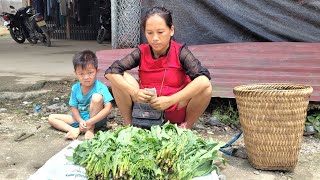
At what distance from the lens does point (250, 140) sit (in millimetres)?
2648

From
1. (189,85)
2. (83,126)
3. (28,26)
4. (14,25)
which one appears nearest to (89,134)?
(83,126)

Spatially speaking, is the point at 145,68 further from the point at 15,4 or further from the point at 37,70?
the point at 15,4

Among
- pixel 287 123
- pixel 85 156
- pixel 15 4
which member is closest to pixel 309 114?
pixel 287 123

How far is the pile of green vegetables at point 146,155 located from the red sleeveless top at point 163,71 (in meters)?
0.59

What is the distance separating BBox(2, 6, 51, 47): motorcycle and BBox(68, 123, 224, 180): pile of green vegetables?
345 inches

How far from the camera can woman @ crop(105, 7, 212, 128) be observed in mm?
2769

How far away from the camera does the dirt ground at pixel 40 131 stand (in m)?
2.70

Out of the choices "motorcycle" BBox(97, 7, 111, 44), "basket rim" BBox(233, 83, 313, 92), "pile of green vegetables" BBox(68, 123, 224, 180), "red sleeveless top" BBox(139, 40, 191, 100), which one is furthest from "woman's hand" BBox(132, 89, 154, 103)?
"motorcycle" BBox(97, 7, 111, 44)

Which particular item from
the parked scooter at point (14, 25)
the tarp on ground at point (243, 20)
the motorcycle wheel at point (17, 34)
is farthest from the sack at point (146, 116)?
the motorcycle wheel at point (17, 34)

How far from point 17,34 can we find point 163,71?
9.58 metres

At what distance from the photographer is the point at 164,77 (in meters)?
2.98

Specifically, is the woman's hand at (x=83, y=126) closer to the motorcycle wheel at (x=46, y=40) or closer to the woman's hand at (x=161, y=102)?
the woman's hand at (x=161, y=102)

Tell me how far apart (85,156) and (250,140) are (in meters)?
1.09

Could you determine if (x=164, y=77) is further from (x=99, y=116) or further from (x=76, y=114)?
(x=76, y=114)
